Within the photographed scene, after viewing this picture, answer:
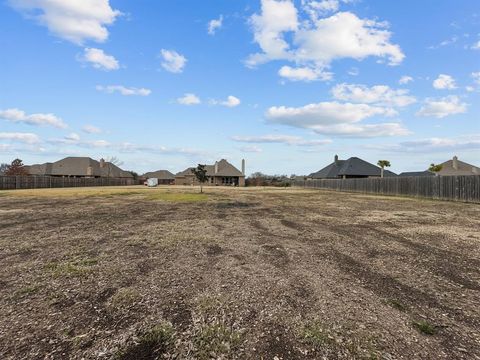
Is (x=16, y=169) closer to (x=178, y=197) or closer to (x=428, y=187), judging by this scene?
(x=178, y=197)

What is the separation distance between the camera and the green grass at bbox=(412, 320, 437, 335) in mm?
3336

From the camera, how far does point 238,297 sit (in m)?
4.20

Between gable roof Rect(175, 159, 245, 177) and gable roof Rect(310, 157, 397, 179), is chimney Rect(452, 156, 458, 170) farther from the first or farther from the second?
gable roof Rect(175, 159, 245, 177)

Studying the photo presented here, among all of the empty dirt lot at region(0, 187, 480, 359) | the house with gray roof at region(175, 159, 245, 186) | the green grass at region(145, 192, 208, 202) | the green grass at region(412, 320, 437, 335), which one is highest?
the house with gray roof at region(175, 159, 245, 186)

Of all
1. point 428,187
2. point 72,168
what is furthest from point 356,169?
point 72,168

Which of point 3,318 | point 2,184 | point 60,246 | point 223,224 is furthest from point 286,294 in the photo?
point 2,184

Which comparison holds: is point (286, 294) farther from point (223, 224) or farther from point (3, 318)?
point (223, 224)

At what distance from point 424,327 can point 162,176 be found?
10562 cm

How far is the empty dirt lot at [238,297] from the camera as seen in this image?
3053 mm

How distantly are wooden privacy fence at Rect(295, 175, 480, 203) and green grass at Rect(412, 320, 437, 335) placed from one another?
21276 millimetres

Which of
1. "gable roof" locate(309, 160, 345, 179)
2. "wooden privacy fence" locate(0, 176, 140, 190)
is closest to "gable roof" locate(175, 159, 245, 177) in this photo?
"gable roof" locate(309, 160, 345, 179)

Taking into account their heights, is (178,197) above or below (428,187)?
below

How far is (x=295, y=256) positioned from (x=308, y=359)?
3.58m

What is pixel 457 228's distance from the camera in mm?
10039
